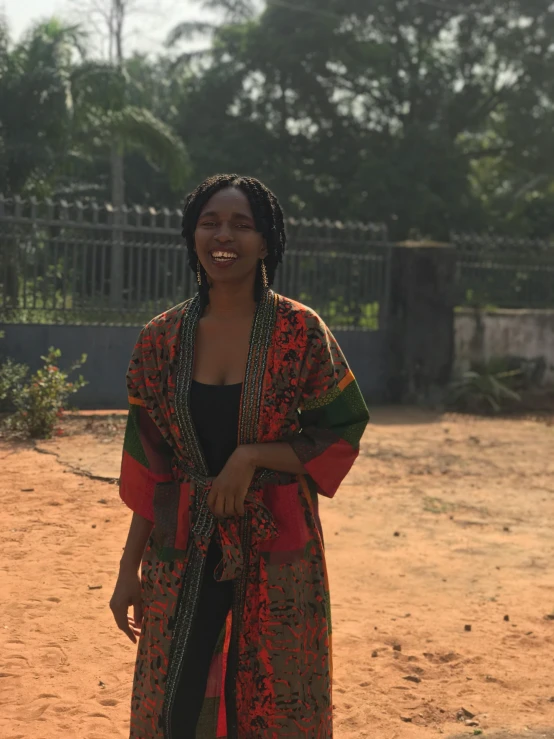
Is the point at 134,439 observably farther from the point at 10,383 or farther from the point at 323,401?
the point at 10,383

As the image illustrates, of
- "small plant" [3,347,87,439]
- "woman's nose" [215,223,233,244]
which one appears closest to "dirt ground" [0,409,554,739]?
"small plant" [3,347,87,439]

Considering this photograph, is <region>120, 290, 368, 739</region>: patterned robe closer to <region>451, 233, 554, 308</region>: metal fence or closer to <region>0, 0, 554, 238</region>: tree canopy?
<region>451, 233, 554, 308</region>: metal fence

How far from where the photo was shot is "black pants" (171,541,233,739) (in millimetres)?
2010

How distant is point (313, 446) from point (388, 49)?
22.3 meters

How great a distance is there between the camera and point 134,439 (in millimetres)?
2158

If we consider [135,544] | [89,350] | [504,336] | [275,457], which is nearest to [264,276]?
[275,457]

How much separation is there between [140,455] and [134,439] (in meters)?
0.04

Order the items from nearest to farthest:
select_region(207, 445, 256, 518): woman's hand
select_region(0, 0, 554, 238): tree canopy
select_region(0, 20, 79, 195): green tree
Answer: select_region(207, 445, 256, 518): woman's hand < select_region(0, 20, 79, 195): green tree < select_region(0, 0, 554, 238): tree canopy

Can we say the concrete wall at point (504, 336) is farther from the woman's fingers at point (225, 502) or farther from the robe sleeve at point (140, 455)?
the woman's fingers at point (225, 502)

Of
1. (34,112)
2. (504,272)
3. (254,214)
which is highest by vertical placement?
(34,112)

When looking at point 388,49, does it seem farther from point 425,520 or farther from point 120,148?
point 425,520

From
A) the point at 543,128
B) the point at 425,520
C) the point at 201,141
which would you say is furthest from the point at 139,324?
the point at 543,128

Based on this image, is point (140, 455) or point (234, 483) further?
point (140, 455)

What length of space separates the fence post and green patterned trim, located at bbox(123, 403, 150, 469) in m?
9.66
